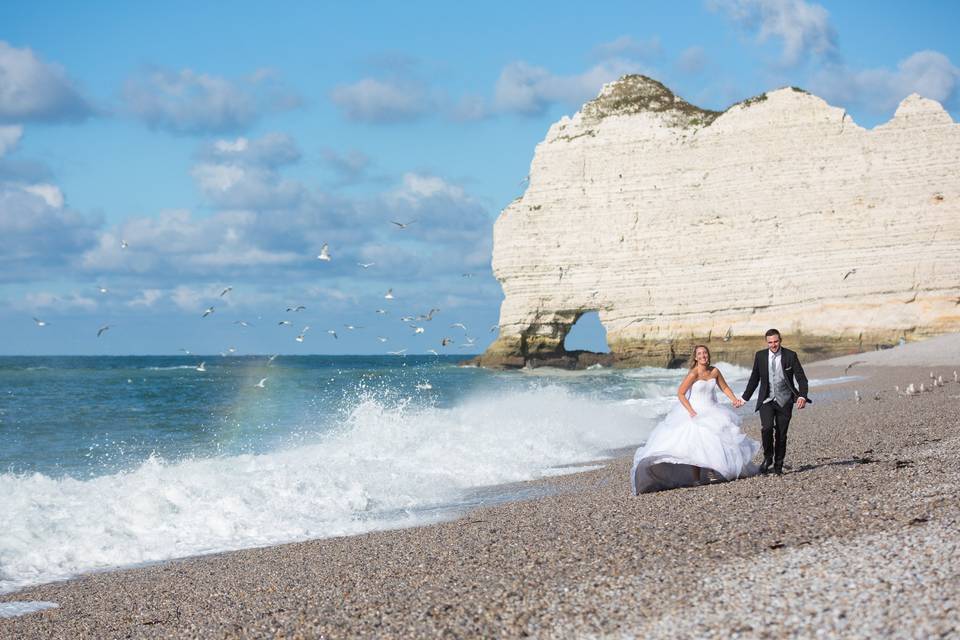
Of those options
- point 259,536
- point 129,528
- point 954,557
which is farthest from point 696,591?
point 129,528

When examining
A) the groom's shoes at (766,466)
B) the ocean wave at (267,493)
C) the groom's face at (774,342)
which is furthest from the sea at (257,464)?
the groom's face at (774,342)

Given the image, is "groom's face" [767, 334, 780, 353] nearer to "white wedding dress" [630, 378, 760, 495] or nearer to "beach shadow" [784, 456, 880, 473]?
"white wedding dress" [630, 378, 760, 495]

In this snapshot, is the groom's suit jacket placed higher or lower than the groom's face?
lower

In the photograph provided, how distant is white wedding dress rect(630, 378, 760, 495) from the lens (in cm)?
912

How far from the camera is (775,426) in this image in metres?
9.52

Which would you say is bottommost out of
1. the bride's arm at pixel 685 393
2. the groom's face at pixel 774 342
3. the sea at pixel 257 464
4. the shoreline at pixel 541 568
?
the sea at pixel 257 464

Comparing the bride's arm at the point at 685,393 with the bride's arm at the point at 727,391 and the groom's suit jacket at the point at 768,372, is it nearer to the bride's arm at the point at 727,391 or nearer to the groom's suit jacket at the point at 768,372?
the bride's arm at the point at 727,391

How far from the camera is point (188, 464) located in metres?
16.5

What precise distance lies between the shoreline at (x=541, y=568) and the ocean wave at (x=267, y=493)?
105cm

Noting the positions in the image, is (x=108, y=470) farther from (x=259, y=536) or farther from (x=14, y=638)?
(x=14, y=638)

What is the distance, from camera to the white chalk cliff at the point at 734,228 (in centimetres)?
4322

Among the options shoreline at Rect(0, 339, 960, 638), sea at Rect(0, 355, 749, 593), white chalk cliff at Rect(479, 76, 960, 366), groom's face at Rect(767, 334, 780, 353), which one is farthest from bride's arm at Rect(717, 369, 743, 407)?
white chalk cliff at Rect(479, 76, 960, 366)

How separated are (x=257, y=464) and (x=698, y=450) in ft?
30.8

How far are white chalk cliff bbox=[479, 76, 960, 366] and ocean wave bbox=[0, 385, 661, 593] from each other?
27.9 meters
